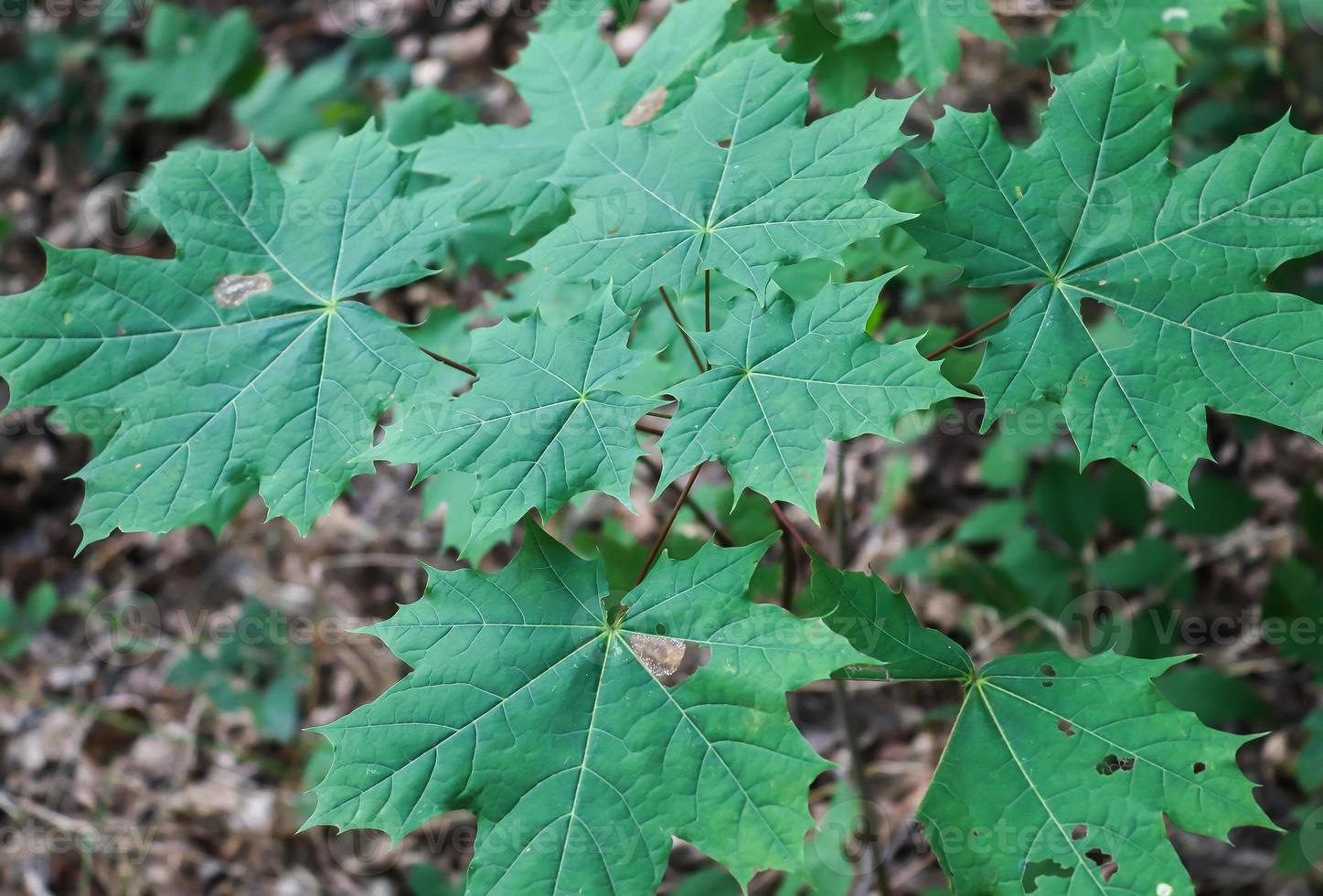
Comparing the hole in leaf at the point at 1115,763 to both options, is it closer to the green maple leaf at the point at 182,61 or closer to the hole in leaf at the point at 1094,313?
the hole in leaf at the point at 1094,313

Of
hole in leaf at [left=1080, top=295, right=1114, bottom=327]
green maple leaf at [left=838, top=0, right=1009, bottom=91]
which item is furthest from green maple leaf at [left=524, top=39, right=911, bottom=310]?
hole in leaf at [left=1080, top=295, right=1114, bottom=327]

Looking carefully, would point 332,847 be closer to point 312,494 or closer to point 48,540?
point 48,540

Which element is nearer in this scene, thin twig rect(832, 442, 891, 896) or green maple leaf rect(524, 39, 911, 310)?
green maple leaf rect(524, 39, 911, 310)

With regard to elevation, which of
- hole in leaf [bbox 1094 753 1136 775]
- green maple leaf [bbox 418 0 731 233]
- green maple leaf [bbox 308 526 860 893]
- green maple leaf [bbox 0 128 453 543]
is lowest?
hole in leaf [bbox 1094 753 1136 775]

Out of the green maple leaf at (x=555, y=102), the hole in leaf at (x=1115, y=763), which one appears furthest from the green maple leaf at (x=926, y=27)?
the hole in leaf at (x=1115, y=763)

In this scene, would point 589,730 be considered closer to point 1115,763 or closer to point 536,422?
point 536,422

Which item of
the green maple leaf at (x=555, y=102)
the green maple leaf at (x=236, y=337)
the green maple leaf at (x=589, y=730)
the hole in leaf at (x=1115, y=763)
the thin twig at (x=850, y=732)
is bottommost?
the thin twig at (x=850, y=732)

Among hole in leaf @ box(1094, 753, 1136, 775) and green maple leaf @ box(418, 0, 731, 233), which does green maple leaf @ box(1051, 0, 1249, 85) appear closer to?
green maple leaf @ box(418, 0, 731, 233)
